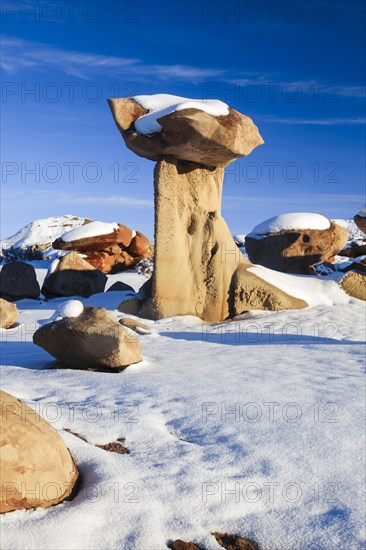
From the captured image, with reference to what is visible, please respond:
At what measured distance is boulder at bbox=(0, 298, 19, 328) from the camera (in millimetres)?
8516

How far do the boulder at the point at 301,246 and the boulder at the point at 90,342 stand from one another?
27.2ft

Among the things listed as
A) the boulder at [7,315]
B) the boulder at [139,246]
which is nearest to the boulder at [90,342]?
the boulder at [7,315]

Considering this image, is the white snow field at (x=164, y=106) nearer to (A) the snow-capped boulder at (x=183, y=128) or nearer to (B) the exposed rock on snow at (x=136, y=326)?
(A) the snow-capped boulder at (x=183, y=128)

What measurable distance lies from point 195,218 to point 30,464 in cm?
733

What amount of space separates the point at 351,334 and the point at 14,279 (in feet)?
25.7

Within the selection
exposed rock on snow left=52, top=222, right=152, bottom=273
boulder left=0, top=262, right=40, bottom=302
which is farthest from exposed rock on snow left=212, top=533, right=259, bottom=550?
exposed rock on snow left=52, top=222, right=152, bottom=273

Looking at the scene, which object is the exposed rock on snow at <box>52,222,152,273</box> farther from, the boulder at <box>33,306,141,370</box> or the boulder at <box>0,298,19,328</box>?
the boulder at <box>33,306,141,370</box>

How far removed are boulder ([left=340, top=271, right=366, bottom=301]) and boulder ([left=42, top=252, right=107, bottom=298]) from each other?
5.81 m

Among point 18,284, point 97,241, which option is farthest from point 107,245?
point 18,284

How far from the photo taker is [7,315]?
861cm

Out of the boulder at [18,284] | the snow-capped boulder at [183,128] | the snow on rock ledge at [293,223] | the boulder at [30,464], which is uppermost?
the snow-capped boulder at [183,128]

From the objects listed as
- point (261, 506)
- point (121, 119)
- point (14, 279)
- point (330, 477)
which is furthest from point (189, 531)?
point (14, 279)

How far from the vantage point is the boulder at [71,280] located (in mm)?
13133

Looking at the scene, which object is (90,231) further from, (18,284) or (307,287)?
(307,287)
